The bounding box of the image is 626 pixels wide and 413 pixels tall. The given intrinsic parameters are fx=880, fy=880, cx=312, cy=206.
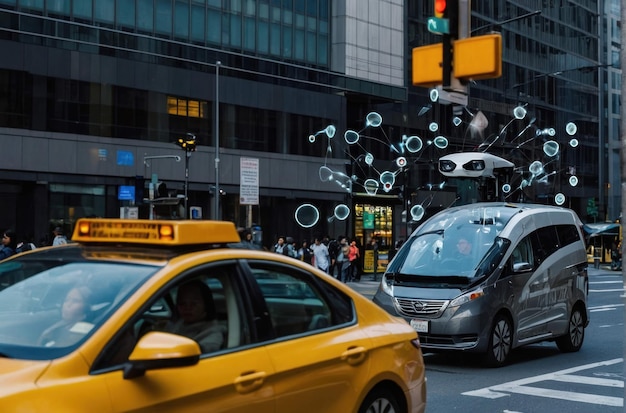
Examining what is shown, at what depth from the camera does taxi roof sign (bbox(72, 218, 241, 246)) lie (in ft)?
15.1

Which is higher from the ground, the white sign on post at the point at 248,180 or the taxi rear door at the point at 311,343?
the white sign on post at the point at 248,180

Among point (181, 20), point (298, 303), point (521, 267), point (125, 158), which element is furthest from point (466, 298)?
point (181, 20)

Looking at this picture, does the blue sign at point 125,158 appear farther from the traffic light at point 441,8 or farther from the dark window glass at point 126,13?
the traffic light at point 441,8

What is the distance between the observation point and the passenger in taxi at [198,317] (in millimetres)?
4488

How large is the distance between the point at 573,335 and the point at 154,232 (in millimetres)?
10301

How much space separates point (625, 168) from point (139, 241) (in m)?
4.02

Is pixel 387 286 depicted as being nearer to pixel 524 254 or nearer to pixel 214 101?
pixel 524 254

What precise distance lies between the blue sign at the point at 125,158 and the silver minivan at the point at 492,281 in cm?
2843

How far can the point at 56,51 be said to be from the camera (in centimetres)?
3800

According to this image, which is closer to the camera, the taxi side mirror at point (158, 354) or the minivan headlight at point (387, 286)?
the taxi side mirror at point (158, 354)

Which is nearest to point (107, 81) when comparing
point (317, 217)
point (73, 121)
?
point (73, 121)

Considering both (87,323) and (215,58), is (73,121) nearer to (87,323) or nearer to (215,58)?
(215,58)

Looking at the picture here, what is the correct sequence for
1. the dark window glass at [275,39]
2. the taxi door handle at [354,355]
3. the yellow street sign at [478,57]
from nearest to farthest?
the taxi door handle at [354,355] < the yellow street sign at [478,57] < the dark window glass at [275,39]

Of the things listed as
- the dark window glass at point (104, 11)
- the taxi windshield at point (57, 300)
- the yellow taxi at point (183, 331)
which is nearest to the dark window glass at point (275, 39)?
the dark window glass at point (104, 11)
